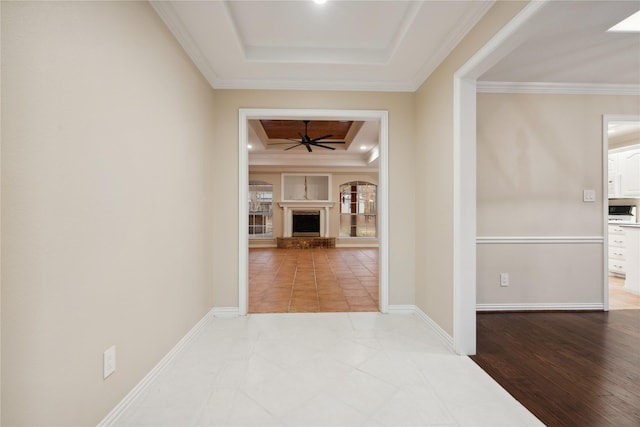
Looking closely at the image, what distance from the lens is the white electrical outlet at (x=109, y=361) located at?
4.57ft

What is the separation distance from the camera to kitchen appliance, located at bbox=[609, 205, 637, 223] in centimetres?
494

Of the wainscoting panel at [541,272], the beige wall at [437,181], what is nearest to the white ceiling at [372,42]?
the beige wall at [437,181]

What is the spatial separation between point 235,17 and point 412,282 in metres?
2.86

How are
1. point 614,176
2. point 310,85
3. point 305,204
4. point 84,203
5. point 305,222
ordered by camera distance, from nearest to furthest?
point 84,203, point 310,85, point 614,176, point 305,204, point 305,222

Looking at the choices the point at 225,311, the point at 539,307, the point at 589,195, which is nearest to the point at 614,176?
the point at 589,195

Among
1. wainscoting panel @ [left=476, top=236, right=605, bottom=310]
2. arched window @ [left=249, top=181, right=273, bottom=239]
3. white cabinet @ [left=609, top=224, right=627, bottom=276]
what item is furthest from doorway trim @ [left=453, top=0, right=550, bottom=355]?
arched window @ [left=249, top=181, right=273, bottom=239]

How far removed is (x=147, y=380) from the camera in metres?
1.75

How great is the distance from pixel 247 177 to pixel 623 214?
635cm

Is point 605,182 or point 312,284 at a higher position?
point 605,182

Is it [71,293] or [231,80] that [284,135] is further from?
[71,293]

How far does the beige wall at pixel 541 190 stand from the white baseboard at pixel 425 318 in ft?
2.48

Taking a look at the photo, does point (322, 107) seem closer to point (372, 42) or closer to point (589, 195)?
point (372, 42)

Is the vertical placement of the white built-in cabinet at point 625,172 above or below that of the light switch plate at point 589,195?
above

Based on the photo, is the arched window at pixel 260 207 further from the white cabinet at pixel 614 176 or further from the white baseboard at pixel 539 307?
the white cabinet at pixel 614 176
